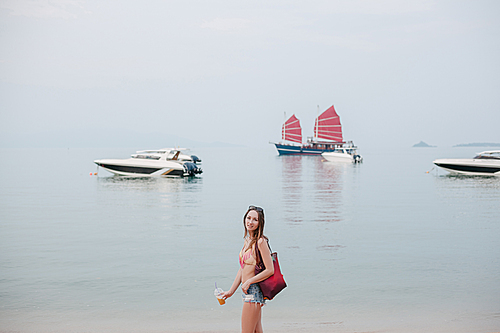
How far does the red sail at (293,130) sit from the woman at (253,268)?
12091 cm

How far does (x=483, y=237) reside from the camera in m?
13.9

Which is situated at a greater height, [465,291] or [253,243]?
[253,243]

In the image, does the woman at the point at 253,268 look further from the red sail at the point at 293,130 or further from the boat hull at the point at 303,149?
the red sail at the point at 293,130

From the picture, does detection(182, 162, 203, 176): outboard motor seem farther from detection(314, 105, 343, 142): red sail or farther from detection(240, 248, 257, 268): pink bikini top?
detection(314, 105, 343, 142): red sail

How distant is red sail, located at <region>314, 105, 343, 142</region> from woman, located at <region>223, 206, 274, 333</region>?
106565 millimetres

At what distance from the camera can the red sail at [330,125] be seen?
109 meters

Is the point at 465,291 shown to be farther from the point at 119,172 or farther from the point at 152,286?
the point at 119,172

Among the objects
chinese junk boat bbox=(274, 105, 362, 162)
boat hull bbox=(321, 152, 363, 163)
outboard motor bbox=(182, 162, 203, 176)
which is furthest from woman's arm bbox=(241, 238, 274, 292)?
chinese junk boat bbox=(274, 105, 362, 162)

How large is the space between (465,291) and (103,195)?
22.2 m

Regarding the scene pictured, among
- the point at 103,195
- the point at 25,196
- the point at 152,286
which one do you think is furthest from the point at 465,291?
the point at 25,196

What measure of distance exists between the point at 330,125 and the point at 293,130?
16930mm

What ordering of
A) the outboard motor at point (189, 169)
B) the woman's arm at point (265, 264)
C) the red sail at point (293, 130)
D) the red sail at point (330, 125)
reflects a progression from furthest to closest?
the red sail at point (293, 130) → the red sail at point (330, 125) → the outboard motor at point (189, 169) → the woman's arm at point (265, 264)

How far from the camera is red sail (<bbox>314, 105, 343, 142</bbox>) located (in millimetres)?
109250

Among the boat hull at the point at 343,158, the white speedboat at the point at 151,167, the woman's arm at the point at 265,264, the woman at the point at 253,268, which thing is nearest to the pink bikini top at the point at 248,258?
the woman at the point at 253,268
